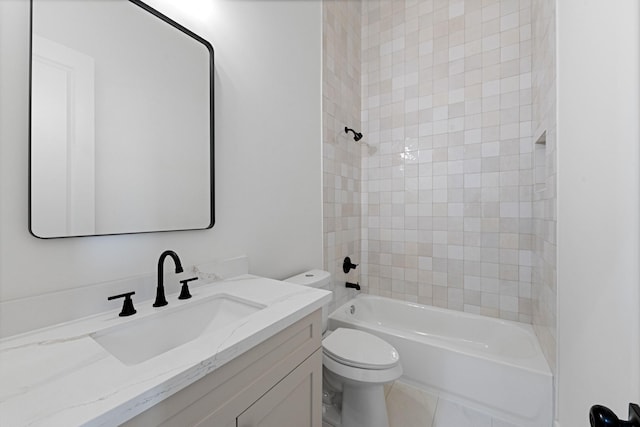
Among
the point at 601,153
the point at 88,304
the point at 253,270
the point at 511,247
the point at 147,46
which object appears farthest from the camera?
the point at 511,247

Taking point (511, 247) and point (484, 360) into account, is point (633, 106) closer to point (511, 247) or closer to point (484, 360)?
point (484, 360)

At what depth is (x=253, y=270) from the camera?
4.63 ft

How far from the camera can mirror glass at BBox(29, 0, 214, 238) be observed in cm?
76

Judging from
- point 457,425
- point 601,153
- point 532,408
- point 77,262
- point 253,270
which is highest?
point 601,153

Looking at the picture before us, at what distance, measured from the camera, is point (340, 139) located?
6.97 feet

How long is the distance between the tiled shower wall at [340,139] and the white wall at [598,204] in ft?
4.23

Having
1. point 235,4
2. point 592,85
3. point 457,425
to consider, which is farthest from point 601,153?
point 235,4

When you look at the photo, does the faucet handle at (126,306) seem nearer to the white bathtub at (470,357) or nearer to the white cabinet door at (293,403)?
the white cabinet door at (293,403)

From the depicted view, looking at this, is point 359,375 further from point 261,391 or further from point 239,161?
point 239,161

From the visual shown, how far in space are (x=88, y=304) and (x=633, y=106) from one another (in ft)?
4.78

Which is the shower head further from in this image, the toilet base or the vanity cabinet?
the toilet base

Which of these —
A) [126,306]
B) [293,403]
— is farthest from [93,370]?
[293,403]

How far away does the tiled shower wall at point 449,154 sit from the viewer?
1.85 meters

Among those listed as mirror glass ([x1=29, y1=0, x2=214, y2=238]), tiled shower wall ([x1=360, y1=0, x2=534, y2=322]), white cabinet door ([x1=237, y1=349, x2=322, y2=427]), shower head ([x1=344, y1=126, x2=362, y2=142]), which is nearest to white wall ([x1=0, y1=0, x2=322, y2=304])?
mirror glass ([x1=29, y1=0, x2=214, y2=238])
